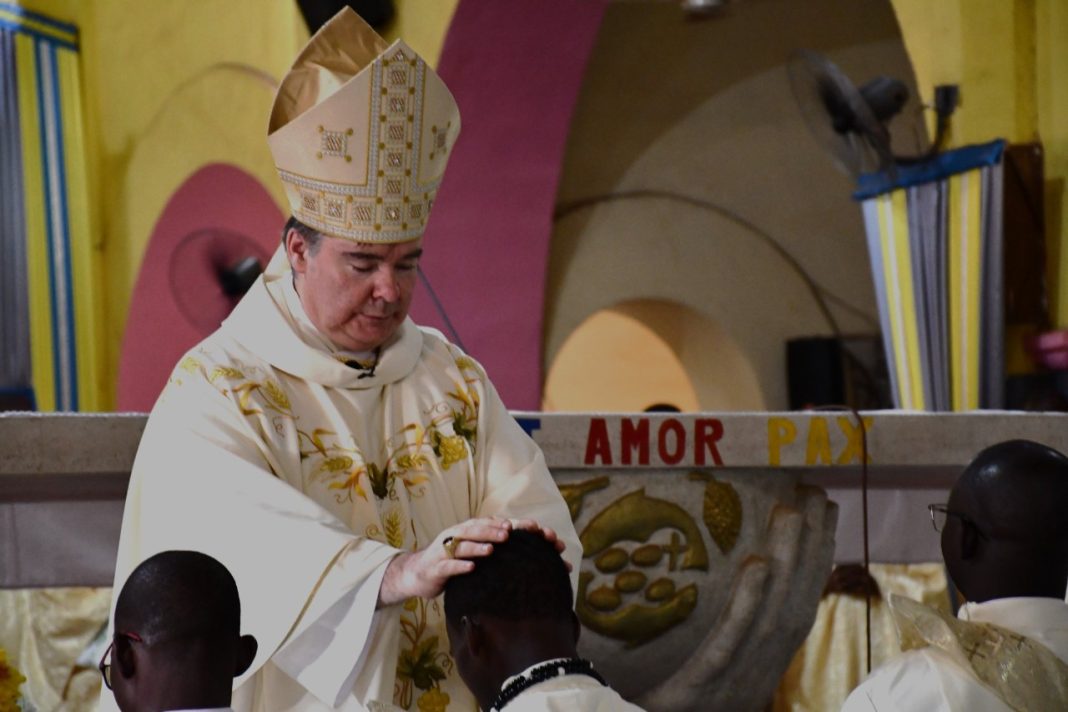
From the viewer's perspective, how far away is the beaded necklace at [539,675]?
202 cm

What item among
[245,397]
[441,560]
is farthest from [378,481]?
[441,560]

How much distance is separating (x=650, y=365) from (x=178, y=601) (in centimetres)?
945

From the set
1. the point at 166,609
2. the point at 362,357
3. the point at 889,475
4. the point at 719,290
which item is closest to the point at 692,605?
the point at 889,475

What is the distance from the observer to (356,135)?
2.86 meters

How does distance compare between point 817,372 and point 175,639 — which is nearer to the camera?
point 175,639

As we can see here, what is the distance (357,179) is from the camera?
2.85 m

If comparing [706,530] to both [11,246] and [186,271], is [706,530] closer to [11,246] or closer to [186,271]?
[186,271]

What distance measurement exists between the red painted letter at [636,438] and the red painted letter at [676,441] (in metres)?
0.03

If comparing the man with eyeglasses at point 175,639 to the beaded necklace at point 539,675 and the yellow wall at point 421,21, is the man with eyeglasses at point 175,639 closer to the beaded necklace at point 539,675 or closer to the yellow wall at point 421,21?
the beaded necklace at point 539,675

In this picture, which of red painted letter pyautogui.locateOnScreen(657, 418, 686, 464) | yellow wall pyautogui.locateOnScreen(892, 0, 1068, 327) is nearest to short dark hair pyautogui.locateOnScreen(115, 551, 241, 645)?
red painted letter pyautogui.locateOnScreen(657, 418, 686, 464)

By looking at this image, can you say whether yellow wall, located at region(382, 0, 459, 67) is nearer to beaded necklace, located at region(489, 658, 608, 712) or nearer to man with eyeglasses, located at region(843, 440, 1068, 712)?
man with eyeglasses, located at region(843, 440, 1068, 712)

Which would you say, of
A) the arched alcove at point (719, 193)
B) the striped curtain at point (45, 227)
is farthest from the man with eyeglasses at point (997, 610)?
the arched alcove at point (719, 193)

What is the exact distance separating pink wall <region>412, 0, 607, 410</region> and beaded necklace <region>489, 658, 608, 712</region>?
241 inches

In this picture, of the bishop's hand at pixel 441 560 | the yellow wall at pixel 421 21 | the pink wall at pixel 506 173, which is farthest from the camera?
the pink wall at pixel 506 173
